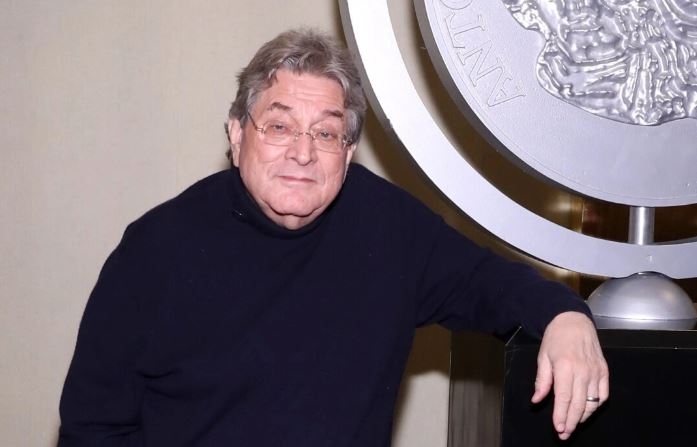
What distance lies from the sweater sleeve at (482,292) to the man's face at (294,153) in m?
0.20

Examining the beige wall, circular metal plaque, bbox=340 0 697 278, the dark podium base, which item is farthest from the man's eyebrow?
the beige wall

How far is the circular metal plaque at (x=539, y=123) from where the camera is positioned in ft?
4.55

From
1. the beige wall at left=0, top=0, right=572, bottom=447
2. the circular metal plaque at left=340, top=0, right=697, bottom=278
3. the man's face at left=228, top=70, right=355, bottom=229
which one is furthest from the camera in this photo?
the beige wall at left=0, top=0, right=572, bottom=447

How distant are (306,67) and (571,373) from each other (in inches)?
19.5

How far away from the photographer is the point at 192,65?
2273 mm

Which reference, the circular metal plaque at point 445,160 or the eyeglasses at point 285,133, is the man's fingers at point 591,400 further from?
the eyeglasses at point 285,133

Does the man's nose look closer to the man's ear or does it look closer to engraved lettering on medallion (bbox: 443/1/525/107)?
the man's ear

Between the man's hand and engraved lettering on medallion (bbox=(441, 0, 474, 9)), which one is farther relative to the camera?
engraved lettering on medallion (bbox=(441, 0, 474, 9))

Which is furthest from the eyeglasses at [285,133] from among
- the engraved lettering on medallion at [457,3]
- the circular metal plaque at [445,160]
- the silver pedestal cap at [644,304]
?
the silver pedestal cap at [644,304]

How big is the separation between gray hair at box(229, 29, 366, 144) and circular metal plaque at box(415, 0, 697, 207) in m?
0.13

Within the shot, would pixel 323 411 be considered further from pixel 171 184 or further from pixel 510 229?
pixel 171 184

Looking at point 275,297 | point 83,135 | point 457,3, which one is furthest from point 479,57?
point 83,135

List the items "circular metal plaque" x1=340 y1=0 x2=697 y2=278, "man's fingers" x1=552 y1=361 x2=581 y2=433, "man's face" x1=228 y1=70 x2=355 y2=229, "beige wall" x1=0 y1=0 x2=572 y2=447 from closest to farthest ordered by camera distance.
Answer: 1. "man's fingers" x1=552 y1=361 x2=581 y2=433
2. "man's face" x1=228 y1=70 x2=355 y2=229
3. "circular metal plaque" x1=340 y1=0 x2=697 y2=278
4. "beige wall" x1=0 y1=0 x2=572 y2=447

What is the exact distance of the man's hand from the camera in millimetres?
1195
